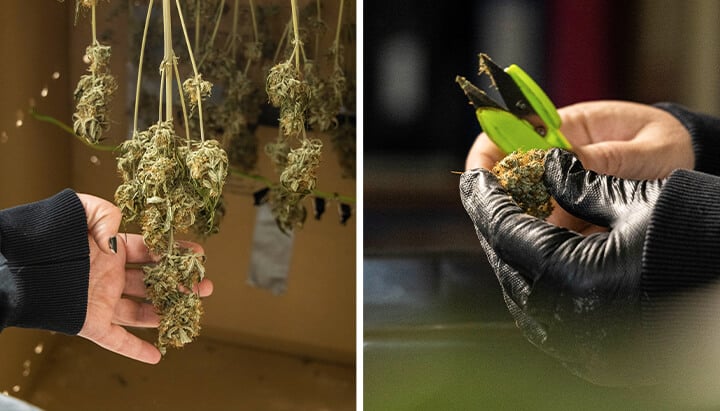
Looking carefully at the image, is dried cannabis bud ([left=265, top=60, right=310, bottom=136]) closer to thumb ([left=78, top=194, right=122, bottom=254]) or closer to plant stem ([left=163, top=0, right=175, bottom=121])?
plant stem ([left=163, top=0, right=175, bottom=121])

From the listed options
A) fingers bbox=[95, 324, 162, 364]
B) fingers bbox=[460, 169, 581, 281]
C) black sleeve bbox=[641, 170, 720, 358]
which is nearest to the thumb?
fingers bbox=[95, 324, 162, 364]

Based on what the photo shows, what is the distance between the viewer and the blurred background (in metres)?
0.82

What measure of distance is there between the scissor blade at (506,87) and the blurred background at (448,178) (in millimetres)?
10

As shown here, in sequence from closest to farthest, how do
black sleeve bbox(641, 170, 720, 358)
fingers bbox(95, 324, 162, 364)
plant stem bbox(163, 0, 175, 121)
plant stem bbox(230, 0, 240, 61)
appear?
black sleeve bbox(641, 170, 720, 358) → plant stem bbox(163, 0, 175, 121) → fingers bbox(95, 324, 162, 364) → plant stem bbox(230, 0, 240, 61)

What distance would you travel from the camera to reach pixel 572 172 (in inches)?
32.4

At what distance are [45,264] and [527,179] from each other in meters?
0.59

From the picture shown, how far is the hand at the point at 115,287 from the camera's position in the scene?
95 centimetres

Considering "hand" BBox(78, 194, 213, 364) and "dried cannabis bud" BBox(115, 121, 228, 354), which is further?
"hand" BBox(78, 194, 213, 364)

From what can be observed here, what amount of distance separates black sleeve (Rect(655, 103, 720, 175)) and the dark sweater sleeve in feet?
2.35

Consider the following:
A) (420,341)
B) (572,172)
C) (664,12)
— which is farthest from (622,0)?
(420,341)

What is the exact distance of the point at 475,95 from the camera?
84 cm

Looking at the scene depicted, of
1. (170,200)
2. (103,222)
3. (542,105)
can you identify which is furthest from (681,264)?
(103,222)

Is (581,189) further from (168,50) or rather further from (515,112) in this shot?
(168,50)

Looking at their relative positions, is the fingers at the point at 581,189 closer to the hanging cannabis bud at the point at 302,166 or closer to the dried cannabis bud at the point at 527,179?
the dried cannabis bud at the point at 527,179
